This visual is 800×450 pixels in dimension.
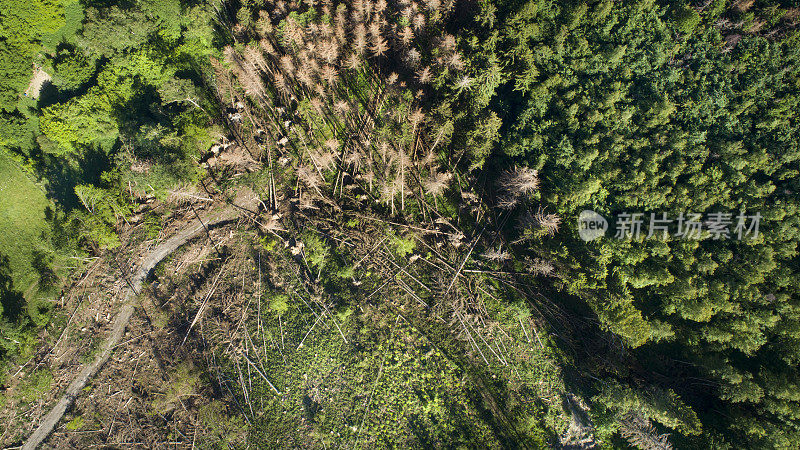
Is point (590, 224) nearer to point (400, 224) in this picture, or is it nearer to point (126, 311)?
point (400, 224)

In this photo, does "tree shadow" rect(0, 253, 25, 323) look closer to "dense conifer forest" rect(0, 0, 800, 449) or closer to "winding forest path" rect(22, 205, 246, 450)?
"dense conifer forest" rect(0, 0, 800, 449)

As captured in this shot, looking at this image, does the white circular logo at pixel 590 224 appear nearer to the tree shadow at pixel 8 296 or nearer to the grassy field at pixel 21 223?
the grassy field at pixel 21 223

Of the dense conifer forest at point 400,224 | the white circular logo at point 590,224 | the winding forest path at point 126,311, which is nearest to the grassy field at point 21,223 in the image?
the dense conifer forest at point 400,224

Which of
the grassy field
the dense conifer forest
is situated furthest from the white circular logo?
the grassy field

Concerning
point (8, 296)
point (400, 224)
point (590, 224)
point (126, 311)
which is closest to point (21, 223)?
point (8, 296)

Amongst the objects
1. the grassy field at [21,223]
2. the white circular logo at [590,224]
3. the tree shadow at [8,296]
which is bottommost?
the tree shadow at [8,296]

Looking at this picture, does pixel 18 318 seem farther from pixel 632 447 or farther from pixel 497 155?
pixel 632 447
